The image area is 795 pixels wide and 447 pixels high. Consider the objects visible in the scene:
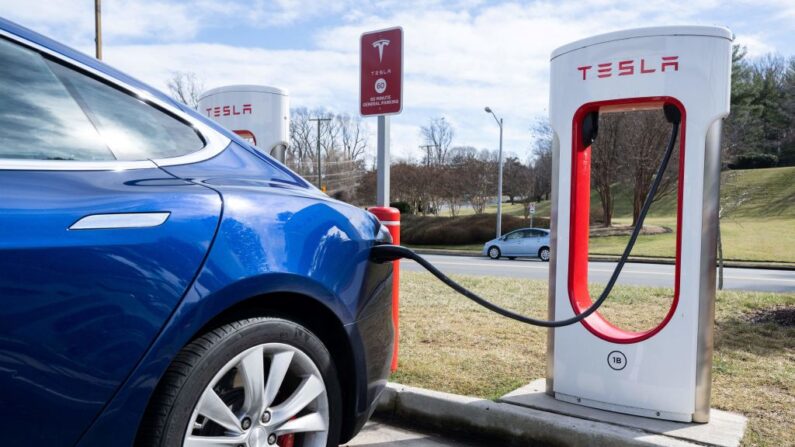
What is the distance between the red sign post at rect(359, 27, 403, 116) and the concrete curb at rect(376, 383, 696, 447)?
193cm

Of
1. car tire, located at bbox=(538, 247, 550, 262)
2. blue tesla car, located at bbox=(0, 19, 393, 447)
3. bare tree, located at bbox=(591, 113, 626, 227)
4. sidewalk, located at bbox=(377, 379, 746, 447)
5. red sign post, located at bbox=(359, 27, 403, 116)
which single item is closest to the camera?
blue tesla car, located at bbox=(0, 19, 393, 447)

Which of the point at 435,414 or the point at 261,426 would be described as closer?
the point at 261,426

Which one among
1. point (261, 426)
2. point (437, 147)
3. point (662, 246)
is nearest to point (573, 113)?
point (261, 426)

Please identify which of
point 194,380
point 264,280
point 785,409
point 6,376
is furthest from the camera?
point 785,409

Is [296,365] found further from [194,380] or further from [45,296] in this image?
[45,296]

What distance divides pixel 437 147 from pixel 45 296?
2553 inches

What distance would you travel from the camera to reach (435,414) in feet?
11.0

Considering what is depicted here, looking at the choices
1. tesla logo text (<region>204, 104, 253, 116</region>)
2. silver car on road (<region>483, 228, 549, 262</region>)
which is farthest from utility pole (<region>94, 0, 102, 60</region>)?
silver car on road (<region>483, 228, 549, 262</region>)

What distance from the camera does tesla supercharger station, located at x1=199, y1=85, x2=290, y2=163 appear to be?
7.04 m

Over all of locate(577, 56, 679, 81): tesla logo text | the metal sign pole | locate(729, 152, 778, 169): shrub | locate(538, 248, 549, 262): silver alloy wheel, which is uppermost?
locate(729, 152, 778, 169): shrub

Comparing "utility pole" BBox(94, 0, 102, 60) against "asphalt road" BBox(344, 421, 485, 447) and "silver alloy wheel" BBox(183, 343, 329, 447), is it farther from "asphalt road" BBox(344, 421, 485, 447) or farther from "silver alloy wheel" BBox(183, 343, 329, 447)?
"silver alloy wheel" BBox(183, 343, 329, 447)

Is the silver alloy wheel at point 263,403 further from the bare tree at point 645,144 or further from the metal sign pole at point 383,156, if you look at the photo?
the bare tree at point 645,144

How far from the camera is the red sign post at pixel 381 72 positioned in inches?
164

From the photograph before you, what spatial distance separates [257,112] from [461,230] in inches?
979
